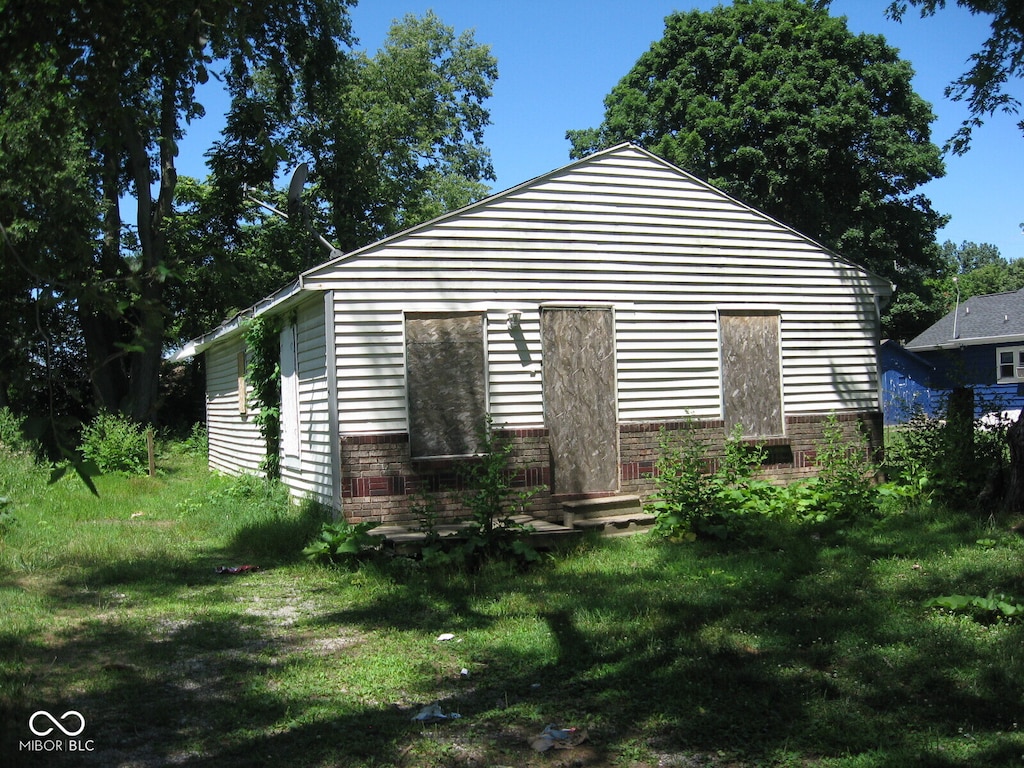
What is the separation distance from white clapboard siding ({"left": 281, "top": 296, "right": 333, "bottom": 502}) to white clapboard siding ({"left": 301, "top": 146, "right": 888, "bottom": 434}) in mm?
573

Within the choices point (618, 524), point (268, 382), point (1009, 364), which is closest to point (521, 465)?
point (618, 524)

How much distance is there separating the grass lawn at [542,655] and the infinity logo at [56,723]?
64 millimetres

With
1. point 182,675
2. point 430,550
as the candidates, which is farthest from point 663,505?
point 182,675

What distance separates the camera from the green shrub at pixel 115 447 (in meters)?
17.8

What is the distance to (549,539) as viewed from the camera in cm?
905

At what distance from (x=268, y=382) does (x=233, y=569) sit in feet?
15.9

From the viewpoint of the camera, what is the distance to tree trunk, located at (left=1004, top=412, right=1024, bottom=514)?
883 centimetres

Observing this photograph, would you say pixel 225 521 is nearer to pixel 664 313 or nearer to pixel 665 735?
pixel 664 313

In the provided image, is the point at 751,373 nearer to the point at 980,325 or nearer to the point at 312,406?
A: the point at 312,406

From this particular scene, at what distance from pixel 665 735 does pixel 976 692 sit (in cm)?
174

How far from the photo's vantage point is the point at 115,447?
59.0 feet

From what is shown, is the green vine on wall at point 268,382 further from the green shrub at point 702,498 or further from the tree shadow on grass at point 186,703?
the tree shadow on grass at point 186,703

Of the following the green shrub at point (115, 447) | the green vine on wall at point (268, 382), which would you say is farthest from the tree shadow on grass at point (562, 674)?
the green shrub at point (115, 447)

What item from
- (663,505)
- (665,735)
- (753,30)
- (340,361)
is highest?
(753,30)
